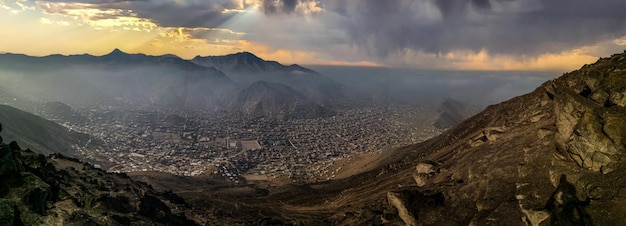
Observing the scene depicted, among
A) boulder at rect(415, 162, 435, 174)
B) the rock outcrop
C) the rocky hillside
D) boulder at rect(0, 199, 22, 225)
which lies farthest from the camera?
boulder at rect(415, 162, 435, 174)

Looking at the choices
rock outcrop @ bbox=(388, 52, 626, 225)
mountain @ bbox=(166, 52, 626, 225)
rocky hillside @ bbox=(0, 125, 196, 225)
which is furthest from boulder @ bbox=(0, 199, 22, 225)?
mountain @ bbox=(166, 52, 626, 225)

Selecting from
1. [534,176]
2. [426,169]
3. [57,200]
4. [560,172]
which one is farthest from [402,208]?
[57,200]

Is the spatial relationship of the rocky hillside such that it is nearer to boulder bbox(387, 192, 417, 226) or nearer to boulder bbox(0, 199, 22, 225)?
boulder bbox(0, 199, 22, 225)

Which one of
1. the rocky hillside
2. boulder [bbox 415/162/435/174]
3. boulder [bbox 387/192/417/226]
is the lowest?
boulder [bbox 415/162/435/174]

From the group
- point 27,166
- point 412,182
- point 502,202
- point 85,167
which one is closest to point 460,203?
point 502,202

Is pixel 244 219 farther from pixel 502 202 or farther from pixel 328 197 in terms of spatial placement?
pixel 502 202

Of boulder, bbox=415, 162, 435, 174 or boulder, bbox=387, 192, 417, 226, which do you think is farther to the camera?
boulder, bbox=415, 162, 435, 174

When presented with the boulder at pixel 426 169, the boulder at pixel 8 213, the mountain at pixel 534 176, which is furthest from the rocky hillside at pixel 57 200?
the boulder at pixel 426 169
